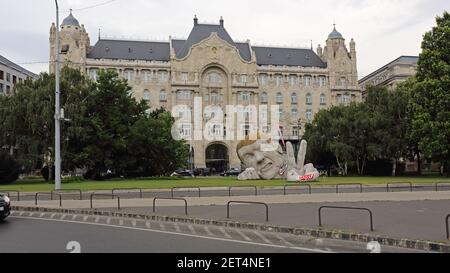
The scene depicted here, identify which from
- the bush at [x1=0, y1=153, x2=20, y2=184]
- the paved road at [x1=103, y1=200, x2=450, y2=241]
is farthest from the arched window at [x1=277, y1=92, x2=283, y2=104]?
the paved road at [x1=103, y1=200, x2=450, y2=241]

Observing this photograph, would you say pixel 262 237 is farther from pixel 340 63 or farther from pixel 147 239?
pixel 340 63

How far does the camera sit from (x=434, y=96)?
50.7m

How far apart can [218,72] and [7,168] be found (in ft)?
203

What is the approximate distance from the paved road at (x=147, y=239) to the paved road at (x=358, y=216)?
1.59 meters

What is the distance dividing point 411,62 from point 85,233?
108 metres

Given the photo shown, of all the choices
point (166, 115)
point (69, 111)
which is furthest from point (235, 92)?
point (69, 111)

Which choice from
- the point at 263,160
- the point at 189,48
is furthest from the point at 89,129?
the point at 189,48

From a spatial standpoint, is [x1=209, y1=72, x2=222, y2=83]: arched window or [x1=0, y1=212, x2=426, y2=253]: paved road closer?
[x1=0, y1=212, x2=426, y2=253]: paved road

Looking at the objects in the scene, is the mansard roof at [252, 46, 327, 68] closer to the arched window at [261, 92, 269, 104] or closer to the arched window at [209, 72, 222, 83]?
the arched window at [261, 92, 269, 104]

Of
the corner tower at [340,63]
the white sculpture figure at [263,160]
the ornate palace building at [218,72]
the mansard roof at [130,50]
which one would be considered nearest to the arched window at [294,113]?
the ornate palace building at [218,72]

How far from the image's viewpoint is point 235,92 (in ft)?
341

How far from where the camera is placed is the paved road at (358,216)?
1257cm

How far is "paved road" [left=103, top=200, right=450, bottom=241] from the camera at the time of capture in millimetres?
12573

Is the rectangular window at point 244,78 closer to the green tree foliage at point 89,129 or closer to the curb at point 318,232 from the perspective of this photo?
the green tree foliage at point 89,129
